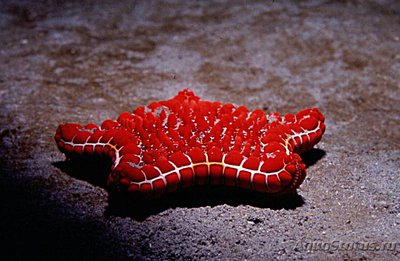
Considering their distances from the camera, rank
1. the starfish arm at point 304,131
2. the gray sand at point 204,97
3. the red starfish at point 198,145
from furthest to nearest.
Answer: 1. the starfish arm at point 304,131
2. the red starfish at point 198,145
3. the gray sand at point 204,97

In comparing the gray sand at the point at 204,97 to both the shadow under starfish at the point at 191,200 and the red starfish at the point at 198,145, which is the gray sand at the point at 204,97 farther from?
the red starfish at the point at 198,145

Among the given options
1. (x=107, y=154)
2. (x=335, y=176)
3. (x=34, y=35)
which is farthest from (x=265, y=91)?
(x=34, y=35)

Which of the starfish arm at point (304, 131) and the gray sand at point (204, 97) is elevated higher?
the starfish arm at point (304, 131)

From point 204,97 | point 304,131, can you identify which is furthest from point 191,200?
point 204,97

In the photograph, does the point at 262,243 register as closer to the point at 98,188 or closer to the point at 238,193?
the point at 238,193

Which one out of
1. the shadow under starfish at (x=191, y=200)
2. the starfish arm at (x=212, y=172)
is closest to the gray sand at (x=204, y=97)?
the shadow under starfish at (x=191, y=200)

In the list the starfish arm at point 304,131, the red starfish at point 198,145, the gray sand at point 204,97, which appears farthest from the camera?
the starfish arm at point 304,131

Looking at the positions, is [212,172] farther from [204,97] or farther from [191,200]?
[204,97]

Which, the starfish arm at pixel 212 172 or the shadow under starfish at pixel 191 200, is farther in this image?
the shadow under starfish at pixel 191 200
